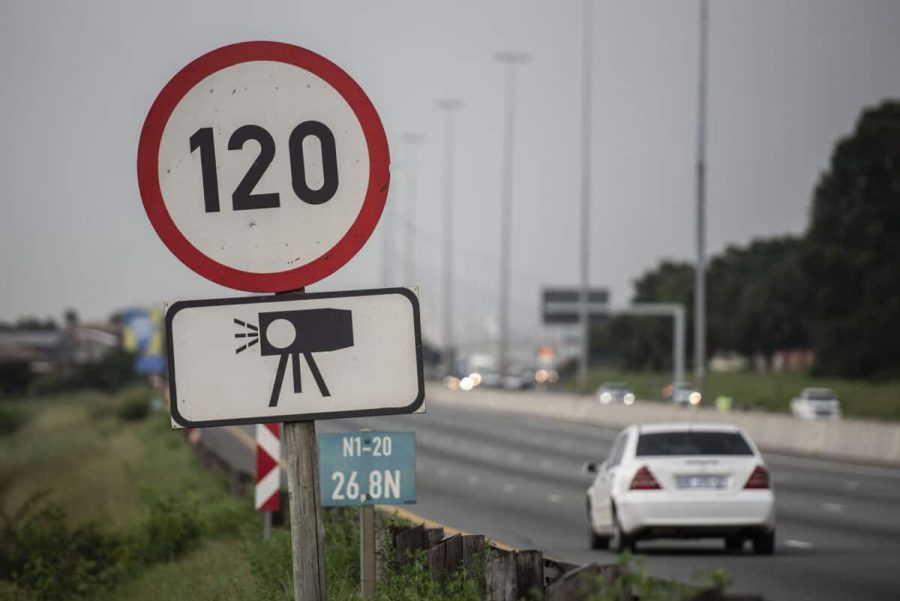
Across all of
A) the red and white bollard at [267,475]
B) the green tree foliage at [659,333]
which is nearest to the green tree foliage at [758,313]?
the green tree foliage at [659,333]

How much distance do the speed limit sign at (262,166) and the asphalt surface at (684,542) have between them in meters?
1.52

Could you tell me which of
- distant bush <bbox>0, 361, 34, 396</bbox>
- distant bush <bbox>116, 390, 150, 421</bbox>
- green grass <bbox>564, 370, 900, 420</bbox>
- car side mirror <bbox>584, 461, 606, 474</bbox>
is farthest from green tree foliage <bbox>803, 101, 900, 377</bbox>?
car side mirror <bbox>584, 461, 606, 474</bbox>

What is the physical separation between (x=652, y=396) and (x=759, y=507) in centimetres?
8879

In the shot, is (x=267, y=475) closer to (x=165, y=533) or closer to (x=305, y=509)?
(x=165, y=533)

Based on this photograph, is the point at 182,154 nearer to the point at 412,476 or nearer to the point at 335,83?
the point at 335,83

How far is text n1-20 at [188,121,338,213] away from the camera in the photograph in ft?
18.8

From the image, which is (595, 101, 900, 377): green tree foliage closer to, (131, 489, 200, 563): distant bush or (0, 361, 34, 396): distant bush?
(0, 361, 34, 396): distant bush

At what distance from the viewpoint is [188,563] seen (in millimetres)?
18469

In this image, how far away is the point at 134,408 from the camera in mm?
82188

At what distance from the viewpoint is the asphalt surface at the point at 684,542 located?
17.8 metres

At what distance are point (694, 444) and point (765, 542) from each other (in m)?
1.56

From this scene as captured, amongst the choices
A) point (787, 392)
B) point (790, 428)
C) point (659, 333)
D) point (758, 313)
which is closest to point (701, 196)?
point (790, 428)

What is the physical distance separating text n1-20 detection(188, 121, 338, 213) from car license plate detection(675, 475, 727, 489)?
15.5 metres

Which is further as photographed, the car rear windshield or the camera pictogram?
the car rear windshield
